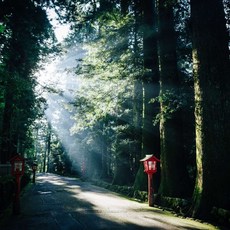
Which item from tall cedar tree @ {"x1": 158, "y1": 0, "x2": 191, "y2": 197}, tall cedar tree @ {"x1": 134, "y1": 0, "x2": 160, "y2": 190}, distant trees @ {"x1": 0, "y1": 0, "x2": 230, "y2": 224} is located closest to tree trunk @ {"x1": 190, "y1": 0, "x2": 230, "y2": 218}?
distant trees @ {"x1": 0, "y1": 0, "x2": 230, "y2": 224}

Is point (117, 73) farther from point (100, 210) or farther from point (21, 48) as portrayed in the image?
point (100, 210)

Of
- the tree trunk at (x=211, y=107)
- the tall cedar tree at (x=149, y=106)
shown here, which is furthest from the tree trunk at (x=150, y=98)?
the tree trunk at (x=211, y=107)

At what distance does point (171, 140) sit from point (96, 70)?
19.9 ft

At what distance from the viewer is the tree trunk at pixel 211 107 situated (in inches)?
283

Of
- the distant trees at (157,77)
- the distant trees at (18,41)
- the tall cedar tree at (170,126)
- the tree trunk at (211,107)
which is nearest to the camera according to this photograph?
the tree trunk at (211,107)

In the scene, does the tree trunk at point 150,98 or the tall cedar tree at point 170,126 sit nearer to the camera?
the tall cedar tree at point 170,126

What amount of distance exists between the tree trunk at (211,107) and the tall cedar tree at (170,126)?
168cm

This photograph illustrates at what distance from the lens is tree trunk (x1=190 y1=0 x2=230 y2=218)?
7.19 meters

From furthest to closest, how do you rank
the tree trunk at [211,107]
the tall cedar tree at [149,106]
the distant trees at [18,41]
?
the tall cedar tree at [149,106] < the distant trees at [18,41] < the tree trunk at [211,107]

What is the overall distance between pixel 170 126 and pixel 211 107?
3.41 meters

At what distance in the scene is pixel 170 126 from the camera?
10.8 meters

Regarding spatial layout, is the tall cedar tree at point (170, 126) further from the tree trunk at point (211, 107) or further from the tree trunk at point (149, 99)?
the tree trunk at point (211, 107)

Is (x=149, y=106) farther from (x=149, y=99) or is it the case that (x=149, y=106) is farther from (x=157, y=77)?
(x=157, y=77)

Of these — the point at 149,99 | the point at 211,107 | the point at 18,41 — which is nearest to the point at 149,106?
A: the point at 149,99
